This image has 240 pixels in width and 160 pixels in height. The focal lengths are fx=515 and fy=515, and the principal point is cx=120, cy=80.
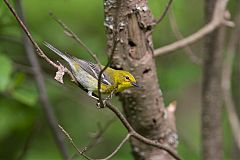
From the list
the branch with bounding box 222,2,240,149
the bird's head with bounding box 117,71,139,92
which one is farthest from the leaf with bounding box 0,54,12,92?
the branch with bounding box 222,2,240,149

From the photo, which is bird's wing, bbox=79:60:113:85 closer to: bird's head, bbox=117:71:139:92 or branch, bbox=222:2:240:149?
bird's head, bbox=117:71:139:92

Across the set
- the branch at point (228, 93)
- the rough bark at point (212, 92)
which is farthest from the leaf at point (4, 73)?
the branch at point (228, 93)

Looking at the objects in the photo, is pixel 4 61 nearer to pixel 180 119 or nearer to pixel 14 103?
pixel 14 103

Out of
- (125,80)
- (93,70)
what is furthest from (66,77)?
(125,80)

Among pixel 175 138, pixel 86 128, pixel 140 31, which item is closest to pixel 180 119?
pixel 86 128

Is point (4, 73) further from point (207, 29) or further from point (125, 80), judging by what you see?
point (207, 29)

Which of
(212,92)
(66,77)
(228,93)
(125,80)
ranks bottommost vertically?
(228,93)

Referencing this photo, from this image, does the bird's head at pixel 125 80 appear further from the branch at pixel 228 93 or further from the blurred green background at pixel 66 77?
the branch at pixel 228 93
